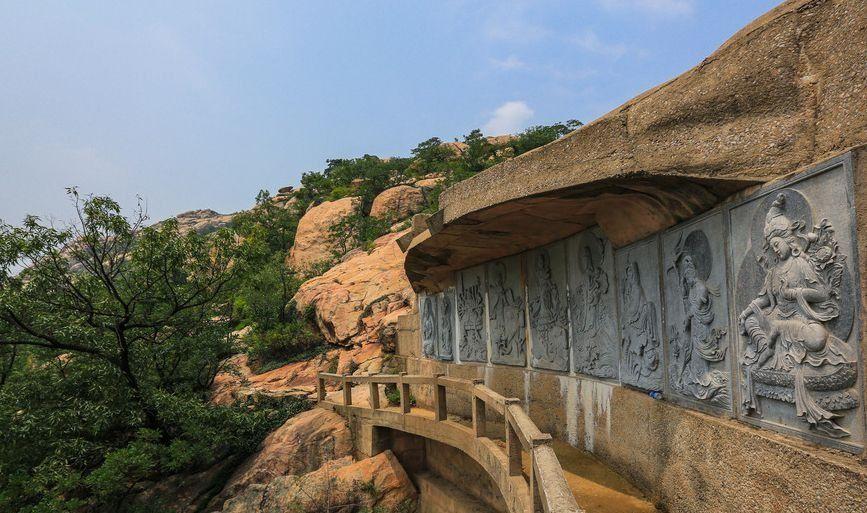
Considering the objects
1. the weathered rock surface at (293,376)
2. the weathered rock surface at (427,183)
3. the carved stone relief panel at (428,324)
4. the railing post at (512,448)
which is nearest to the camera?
the railing post at (512,448)

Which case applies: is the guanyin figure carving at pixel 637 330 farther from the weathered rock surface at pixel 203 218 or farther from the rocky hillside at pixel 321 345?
the weathered rock surface at pixel 203 218

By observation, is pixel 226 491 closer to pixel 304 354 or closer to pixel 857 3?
pixel 304 354

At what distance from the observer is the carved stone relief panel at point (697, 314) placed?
404 cm

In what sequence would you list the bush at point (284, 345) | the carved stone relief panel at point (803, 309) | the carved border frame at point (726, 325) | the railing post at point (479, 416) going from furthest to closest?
the bush at point (284, 345)
the railing post at point (479, 416)
the carved border frame at point (726, 325)
the carved stone relief panel at point (803, 309)

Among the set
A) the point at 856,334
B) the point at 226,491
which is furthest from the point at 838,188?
the point at 226,491

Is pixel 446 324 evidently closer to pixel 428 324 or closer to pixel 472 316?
pixel 428 324

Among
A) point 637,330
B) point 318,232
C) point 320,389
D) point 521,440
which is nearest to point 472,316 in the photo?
point 637,330

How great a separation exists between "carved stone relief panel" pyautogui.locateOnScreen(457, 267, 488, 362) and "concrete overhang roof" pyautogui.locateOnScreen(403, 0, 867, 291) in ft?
11.7

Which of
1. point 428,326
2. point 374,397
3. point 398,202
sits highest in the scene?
point 398,202

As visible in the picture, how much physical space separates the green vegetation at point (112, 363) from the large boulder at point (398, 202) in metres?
21.4

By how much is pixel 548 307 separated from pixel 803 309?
4446 mm

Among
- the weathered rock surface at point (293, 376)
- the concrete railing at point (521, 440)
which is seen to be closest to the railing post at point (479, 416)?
the concrete railing at point (521, 440)

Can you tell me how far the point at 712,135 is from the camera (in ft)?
13.0

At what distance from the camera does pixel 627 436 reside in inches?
214
